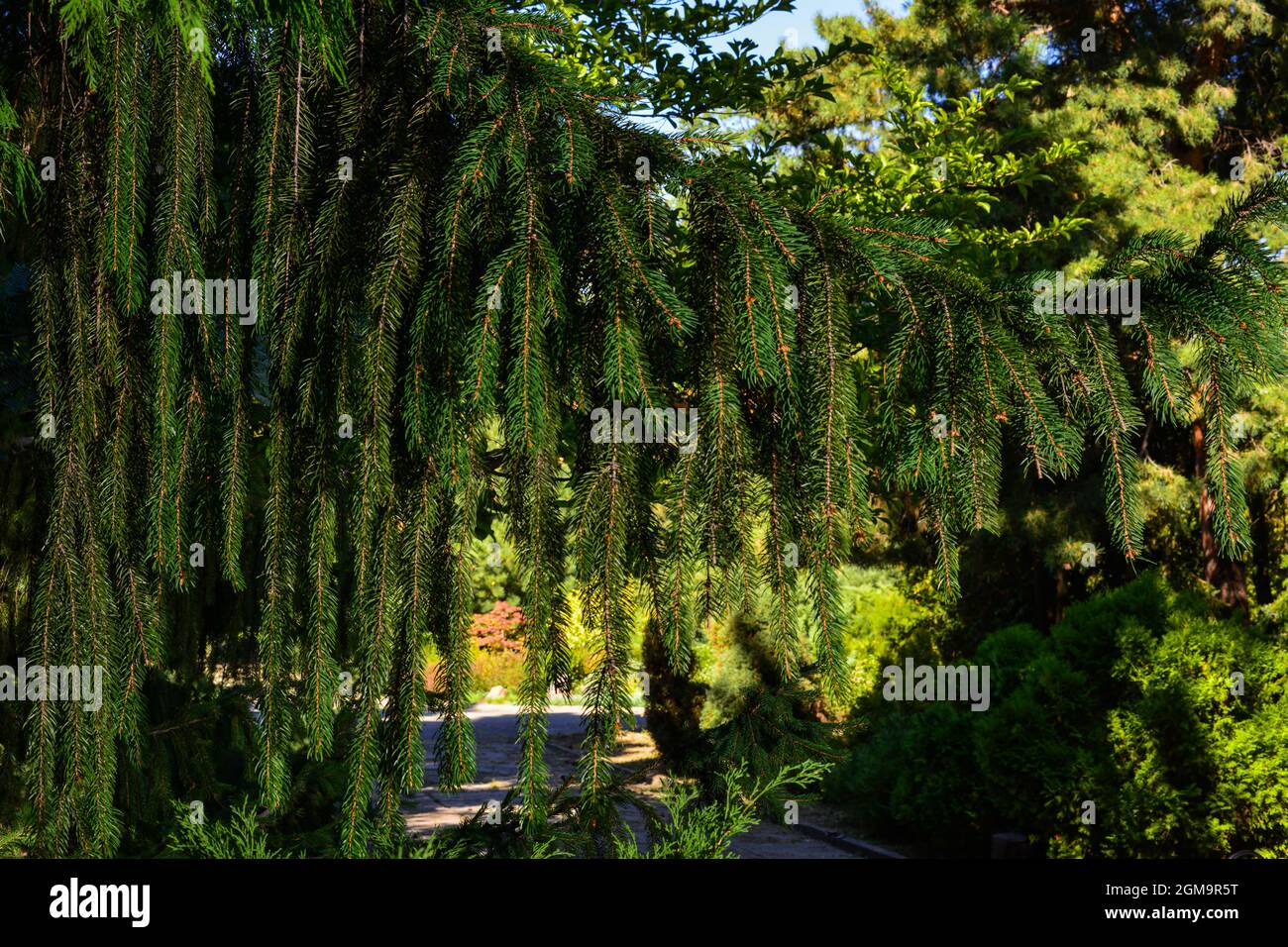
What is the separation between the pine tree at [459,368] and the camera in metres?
1.96

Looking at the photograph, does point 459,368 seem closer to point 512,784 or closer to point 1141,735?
point 512,784

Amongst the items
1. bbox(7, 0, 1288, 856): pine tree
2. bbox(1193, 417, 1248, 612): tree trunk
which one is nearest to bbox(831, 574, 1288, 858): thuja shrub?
bbox(1193, 417, 1248, 612): tree trunk

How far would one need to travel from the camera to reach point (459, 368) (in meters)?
1.99

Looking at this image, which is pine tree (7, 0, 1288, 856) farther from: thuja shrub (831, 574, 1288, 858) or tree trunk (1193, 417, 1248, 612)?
tree trunk (1193, 417, 1248, 612)

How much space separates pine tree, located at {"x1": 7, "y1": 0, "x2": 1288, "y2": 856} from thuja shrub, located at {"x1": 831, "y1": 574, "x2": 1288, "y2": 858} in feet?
19.1

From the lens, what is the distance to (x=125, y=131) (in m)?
2.12

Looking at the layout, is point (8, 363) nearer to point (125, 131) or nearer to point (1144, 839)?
point (125, 131)

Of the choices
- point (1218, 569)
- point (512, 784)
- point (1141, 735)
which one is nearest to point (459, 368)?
point (512, 784)

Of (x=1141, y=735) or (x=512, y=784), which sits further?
(x=1141, y=735)

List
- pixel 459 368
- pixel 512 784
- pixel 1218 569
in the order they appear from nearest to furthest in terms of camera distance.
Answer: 1. pixel 459 368
2. pixel 512 784
3. pixel 1218 569

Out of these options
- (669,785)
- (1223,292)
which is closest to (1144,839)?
(669,785)

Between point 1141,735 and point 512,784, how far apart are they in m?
4.16
